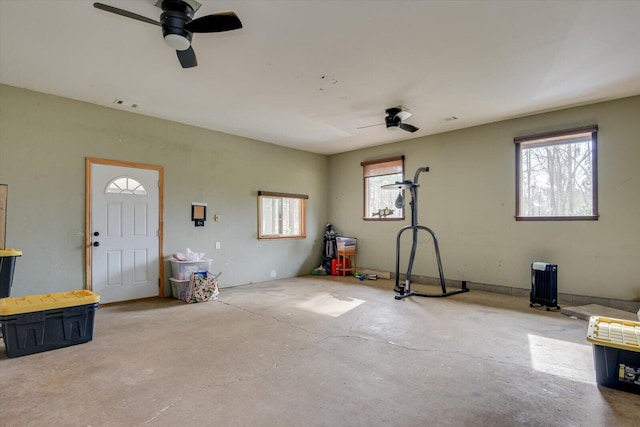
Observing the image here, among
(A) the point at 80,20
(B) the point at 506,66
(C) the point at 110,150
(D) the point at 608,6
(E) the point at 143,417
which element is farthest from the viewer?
(C) the point at 110,150

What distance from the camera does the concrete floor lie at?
2.09m

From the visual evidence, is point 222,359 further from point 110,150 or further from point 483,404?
point 110,150

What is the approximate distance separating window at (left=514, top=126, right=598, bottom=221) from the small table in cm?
338

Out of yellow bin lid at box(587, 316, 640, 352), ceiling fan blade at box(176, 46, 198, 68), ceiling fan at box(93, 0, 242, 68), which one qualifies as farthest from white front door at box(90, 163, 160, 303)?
yellow bin lid at box(587, 316, 640, 352)

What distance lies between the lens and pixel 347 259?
7531 millimetres

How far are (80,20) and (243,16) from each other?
4.46ft

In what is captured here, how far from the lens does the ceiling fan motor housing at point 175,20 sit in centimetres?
242

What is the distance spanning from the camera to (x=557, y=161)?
5031mm

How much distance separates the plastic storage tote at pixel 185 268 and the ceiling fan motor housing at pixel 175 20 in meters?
3.52

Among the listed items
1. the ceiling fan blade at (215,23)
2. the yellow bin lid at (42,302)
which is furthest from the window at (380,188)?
the yellow bin lid at (42,302)

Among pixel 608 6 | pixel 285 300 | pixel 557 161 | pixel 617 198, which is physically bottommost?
pixel 285 300

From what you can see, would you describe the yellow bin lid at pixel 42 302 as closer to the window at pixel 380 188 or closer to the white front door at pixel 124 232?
the white front door at pixel 124 232

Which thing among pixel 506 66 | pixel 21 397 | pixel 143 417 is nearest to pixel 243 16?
pixel 506 66

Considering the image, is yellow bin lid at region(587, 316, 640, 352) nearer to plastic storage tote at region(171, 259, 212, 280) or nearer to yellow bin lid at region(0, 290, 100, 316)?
yellow bin lid at region(0, 290, 100, 316)
